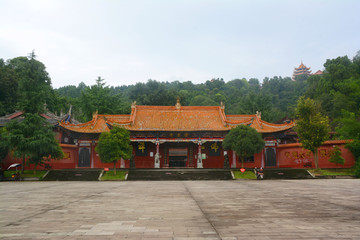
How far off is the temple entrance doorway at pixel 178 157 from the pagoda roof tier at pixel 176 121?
112 inches

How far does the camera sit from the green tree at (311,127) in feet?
64.8

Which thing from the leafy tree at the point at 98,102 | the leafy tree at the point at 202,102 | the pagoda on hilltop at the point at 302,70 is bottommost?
the leafy tree at the point at 98,102

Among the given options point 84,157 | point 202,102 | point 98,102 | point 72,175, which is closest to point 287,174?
point 72,175

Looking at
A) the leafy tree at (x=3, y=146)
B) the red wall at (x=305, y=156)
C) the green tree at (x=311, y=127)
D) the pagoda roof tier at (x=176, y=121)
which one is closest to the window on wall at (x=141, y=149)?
the pagoda roof tier at (x=176, y=121)

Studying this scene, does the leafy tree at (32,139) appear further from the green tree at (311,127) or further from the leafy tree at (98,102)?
the green tree at (311,127)

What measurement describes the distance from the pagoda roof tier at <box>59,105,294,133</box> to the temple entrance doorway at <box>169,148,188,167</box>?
2.85 meters

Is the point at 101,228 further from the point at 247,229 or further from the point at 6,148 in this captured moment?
the point at 6,148

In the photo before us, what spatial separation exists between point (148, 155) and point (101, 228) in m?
22.1

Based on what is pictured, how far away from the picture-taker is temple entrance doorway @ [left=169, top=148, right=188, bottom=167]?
2709 centimetres

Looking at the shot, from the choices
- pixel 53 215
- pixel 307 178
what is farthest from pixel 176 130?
pixel 53 215

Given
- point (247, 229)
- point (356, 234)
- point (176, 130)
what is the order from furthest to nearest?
point (176, 130)
point (247, 229)
point (356, 234)

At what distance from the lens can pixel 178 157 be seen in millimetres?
27281

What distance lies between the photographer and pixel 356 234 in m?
4.01

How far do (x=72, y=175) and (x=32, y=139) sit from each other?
4214mm
